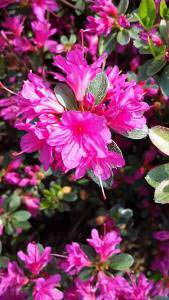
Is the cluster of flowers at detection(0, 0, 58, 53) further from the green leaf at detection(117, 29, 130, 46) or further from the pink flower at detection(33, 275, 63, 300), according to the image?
the pink flower at detection(33, 275, 63, 300)

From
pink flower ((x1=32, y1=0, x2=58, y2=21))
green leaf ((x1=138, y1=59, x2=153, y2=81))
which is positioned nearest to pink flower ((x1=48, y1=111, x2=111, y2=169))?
green leaf ((x1=138, y1=59, x2=153, y2=81))

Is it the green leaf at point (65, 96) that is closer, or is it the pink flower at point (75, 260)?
the green leaf at point (65, 96)

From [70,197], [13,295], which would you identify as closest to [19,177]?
[70,197]

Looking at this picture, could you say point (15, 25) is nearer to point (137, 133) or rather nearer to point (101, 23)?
point (101, 23)

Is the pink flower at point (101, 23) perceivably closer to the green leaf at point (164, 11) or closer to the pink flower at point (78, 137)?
the green leaf at point (164, 11)

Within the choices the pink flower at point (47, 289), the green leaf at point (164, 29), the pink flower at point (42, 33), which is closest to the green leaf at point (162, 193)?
the green leaf at point (164, 29)

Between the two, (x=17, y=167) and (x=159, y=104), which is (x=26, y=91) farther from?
(x=17, y=167)

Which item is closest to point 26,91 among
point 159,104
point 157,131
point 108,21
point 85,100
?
point 85,100

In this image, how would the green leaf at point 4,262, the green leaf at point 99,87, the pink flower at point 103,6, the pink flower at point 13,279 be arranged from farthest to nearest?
the green leaf at point 4,262 → the pink flower at point 13,279 → the pink flower at point 103,6 → the green leaf at point 99,87
